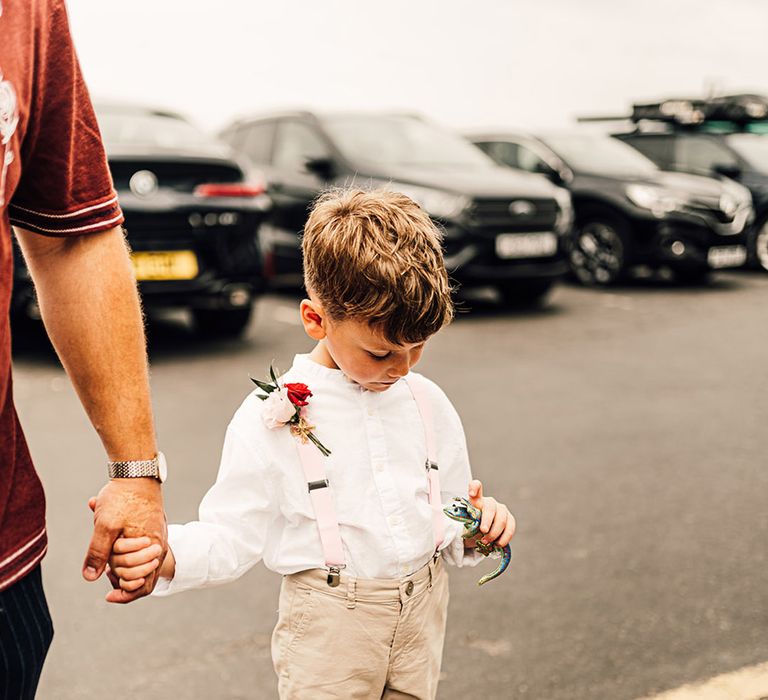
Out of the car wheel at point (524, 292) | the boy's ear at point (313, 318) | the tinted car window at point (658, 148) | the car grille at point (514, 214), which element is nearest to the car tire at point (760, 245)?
the tinted car window at point (658, 148)

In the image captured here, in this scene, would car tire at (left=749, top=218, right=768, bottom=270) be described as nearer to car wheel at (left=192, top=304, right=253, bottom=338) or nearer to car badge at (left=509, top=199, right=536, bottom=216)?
car badge at (left=509, top=199, right=536, bottom=216)

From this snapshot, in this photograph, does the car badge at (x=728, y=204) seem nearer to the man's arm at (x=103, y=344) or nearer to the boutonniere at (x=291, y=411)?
the boutonniere at (x=291, y=411)

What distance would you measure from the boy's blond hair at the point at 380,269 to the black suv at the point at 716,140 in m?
9.96

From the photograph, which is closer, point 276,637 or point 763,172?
point 276,637

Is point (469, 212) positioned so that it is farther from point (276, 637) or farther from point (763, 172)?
point (276, 637)

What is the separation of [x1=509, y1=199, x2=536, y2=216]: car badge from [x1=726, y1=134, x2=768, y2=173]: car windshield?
13.3 feet

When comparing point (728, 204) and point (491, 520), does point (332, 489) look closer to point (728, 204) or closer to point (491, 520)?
point (491, 520)

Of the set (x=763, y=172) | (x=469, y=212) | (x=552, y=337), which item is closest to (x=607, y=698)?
(x=552, y=337)

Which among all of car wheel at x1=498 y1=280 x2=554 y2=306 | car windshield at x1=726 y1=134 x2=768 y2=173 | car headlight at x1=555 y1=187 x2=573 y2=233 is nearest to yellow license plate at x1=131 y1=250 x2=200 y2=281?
car wheel at x1=498 y1=280 x2=554 y2=306

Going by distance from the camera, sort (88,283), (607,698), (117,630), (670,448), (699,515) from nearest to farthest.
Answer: (88,283), (607,698), (117,630), (699,515), (670,448)

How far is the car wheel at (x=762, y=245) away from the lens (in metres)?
10.9

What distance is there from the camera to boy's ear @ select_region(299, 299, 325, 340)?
163 cm

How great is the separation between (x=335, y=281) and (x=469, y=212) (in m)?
6.48

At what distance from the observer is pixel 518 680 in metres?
2.66
